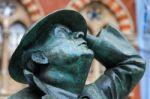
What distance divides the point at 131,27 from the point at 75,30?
31.1ft

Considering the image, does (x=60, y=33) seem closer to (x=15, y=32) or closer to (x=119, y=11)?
(x=15, y=32)

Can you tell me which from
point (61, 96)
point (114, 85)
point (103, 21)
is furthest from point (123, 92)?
point (103, 21)

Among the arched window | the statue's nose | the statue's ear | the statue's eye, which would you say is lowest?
the arched window

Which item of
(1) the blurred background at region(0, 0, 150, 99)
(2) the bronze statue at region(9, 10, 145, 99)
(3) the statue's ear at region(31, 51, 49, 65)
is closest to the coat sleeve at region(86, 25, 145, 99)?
(2) the bronze statue at region(9, 10, 145, 99)

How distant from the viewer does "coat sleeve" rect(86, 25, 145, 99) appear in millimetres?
1652

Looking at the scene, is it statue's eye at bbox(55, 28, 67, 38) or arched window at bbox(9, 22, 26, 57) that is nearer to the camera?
statue's eye at bbox(55, 28, 67, 38)

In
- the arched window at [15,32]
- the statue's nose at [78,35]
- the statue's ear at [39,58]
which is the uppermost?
the statue's nose at [78,35]

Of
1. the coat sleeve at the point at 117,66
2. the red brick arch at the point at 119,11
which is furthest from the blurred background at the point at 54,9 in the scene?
the coat sleeve at the point at 117,66

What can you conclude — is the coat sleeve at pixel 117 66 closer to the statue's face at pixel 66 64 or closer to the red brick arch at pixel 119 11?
the statue's face at pixel 66 64

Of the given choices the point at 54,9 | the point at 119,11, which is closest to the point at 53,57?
the point at 54,9

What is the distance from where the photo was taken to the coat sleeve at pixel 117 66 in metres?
1.65

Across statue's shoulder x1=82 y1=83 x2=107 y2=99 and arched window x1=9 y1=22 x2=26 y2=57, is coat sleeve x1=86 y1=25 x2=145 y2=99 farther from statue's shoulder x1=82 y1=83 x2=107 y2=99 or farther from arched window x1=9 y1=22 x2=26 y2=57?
arched window x1=9 y1=22 x2=26 y2=57

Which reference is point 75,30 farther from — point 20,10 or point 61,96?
point 20,10

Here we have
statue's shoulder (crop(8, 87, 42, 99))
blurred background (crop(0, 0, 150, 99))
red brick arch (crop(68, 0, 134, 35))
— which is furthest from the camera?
red brick arch (crop(68, 0, 134, 35))
